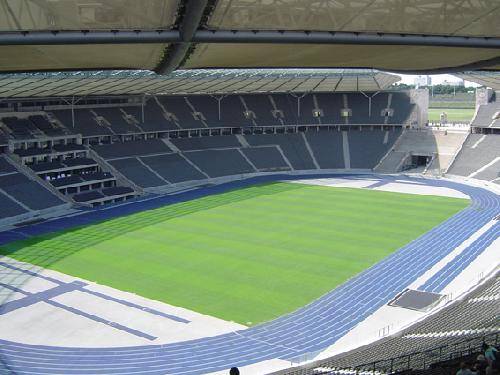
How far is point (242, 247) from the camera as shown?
1192 inches

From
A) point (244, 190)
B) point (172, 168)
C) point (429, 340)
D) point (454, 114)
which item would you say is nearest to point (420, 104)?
point (244, 190)

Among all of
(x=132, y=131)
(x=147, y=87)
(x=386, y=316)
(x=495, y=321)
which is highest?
(x=147, y=87)

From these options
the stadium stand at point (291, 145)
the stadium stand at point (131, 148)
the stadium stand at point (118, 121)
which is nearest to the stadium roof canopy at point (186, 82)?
the stadium stand at point (118, 121)

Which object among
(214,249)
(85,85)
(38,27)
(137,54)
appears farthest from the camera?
(85,85)

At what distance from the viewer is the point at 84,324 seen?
2077cm

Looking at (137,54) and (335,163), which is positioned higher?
(137,54)

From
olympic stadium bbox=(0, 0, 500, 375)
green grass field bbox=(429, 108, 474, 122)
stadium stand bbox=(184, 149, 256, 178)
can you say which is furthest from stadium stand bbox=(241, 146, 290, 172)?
green grass field bbox=(429, 108, 474, 122)

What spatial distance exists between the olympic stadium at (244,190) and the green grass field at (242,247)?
17 cm

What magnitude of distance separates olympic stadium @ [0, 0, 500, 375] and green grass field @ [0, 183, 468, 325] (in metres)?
0.17

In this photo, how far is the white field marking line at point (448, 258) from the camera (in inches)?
960

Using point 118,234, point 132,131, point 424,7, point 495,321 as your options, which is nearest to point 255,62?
point 424,7

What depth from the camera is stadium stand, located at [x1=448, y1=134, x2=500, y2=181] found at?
50.6 m

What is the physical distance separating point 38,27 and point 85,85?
38395mm

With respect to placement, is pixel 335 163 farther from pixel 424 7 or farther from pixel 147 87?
pixel 424 7
